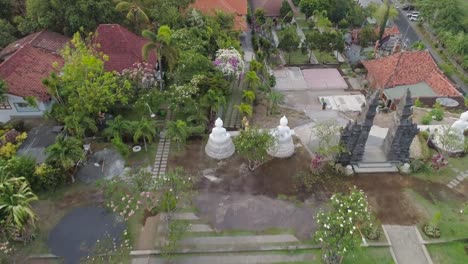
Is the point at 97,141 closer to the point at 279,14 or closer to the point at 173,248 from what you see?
the point at 173,248

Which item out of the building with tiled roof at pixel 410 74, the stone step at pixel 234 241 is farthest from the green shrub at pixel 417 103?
the stone step at pixel 234 241

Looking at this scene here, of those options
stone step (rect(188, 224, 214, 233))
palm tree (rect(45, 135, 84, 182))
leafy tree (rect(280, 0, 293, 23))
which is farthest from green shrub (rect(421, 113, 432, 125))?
palm tree (rect(45, 135, 84, 182))

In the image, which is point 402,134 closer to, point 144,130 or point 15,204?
point 144,130

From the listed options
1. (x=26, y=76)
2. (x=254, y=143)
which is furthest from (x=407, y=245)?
(x=26, y=76)

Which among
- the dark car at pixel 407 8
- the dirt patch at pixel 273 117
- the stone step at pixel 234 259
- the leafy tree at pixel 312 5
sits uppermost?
the leafy tree at pixel 312 5

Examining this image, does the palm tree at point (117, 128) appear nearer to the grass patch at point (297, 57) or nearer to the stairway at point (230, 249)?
the stairway at point (230, 249)

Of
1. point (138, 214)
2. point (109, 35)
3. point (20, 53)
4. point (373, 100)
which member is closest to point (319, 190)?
point (373, 100)

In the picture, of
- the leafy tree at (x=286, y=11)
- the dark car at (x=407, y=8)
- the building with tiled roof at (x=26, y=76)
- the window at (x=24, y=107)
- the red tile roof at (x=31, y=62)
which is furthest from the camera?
the dark car at (x=407, y=8)

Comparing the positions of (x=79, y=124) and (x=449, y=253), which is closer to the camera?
(x=449, y=253)
